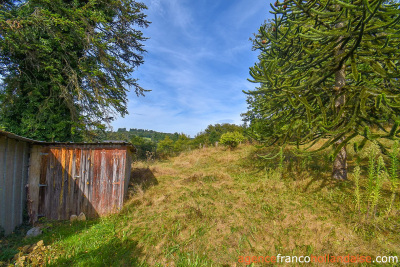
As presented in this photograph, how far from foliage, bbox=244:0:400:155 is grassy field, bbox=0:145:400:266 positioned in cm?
175

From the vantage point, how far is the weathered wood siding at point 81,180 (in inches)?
253

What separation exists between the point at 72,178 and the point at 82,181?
1.37ft

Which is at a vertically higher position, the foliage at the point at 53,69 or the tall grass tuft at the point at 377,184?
the foliage at the point at 53,69

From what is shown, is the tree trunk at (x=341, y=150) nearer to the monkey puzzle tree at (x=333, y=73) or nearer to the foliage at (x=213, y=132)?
the monkey puzzle tree at (x=333, y=73)

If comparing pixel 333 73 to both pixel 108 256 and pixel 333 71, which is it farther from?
pixel 108 256

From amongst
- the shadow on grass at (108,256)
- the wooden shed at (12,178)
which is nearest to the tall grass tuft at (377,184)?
the shadow on grass at (108,256)

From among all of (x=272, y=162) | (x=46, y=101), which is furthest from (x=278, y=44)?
(x=46, y=101)

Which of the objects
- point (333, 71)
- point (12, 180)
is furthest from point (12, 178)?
point (333, 71)

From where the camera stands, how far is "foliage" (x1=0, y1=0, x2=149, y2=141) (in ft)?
26.7

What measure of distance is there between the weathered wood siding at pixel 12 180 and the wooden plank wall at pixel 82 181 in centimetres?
53

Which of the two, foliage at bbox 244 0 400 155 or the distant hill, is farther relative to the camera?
the distant hill

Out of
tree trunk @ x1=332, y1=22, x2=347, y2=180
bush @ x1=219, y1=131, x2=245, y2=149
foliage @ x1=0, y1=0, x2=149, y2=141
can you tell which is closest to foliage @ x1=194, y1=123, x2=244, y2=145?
bush @ x1=219, y1=131, x2=245, y2=149

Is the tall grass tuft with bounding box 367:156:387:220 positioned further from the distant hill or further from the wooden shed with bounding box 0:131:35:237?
the distant hill

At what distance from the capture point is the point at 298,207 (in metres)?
5.41
